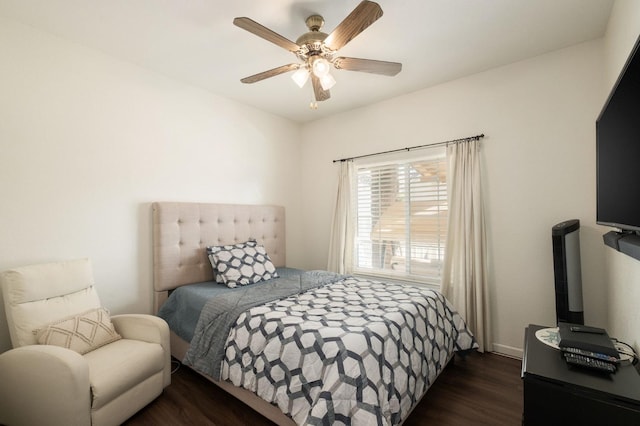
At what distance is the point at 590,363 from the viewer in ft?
4.28

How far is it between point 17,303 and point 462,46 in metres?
3.69


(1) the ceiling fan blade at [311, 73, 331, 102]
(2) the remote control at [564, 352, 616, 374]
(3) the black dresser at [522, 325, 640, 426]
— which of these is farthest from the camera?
(1) the ceiling fan blade at [311, 73, 331, 102]

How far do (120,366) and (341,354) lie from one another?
1.38m

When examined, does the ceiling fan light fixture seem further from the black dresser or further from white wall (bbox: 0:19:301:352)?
the black dresser

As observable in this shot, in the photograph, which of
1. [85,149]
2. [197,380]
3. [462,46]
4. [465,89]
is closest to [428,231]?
[465,89]

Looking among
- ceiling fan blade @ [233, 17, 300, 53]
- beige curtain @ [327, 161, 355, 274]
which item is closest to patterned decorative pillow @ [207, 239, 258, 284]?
beige curtain @ [327, 161, 355, 274]

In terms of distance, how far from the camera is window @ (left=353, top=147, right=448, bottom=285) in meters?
3.16

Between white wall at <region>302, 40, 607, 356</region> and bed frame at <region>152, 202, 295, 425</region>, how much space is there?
2259 mm

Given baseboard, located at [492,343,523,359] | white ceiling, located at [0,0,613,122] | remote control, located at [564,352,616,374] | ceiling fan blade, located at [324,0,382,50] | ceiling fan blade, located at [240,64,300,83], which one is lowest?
baseboard, located at [492,343,523,359]

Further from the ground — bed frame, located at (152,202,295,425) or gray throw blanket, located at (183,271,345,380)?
bed frame, located at (152,202,295,425)

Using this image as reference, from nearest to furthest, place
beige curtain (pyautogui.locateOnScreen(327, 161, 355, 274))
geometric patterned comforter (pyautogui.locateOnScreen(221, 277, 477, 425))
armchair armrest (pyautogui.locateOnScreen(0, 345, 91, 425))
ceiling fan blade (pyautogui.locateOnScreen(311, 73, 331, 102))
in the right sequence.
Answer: geometric patterned comforter (pyautogui.locateOnScreen(221, 277, 477, 425))
armchair armrest (pyautogui.locateOnScreen(0, 345, 91, 425))
ceiling fan blade (pyautogui.locateOnScreen(311, 73, 331, 102))
beige curtain (pyautogui.locateOnScreen(327, 161, 355, 274))

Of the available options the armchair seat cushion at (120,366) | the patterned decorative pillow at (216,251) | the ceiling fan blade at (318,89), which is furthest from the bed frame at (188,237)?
the ceiling fan blade at (318,89)

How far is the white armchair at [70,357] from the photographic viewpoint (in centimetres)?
156

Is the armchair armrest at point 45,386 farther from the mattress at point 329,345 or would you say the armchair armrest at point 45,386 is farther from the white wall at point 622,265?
the white wall at point 622,265
